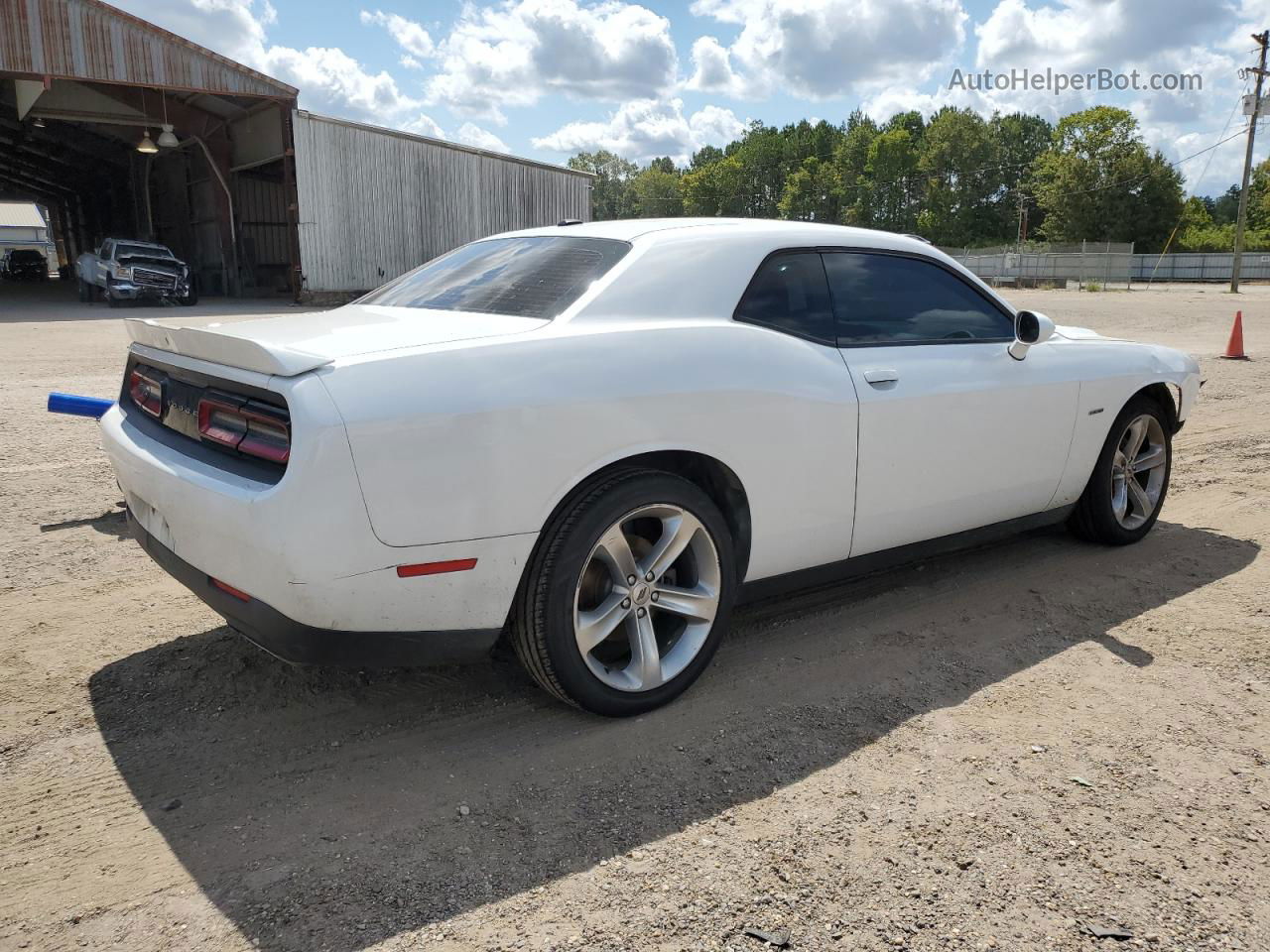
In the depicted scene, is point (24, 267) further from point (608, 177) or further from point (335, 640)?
point (608, 177)

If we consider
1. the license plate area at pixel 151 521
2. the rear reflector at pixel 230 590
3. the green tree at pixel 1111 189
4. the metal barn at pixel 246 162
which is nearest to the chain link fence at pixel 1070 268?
the green tree at pixel 1111 189

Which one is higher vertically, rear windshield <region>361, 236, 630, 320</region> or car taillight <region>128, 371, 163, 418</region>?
rear windshield <region>361, 236, 630, 320</region>

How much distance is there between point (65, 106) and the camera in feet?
83.3

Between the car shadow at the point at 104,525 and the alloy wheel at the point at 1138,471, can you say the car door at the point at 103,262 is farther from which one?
the alloy wheel at the point at 1138,471

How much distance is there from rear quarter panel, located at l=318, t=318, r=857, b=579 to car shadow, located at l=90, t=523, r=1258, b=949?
49cm

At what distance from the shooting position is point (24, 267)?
43750 mm

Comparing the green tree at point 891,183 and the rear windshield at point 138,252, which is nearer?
the rear windshield at point 138,252

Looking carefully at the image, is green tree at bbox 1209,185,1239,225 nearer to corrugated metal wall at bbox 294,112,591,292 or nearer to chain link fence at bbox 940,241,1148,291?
chain link fence at bbox 940,241,1148,291

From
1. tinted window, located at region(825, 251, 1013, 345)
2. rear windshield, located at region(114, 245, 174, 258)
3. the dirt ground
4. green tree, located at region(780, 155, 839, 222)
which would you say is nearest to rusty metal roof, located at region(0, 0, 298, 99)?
rear windshield, located at region(114, 245, 174, 258)

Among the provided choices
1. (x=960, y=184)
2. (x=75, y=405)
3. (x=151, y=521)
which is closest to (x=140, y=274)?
(x=75, y=405)

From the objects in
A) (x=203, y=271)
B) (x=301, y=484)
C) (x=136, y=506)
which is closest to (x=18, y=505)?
(x=136, y=506)

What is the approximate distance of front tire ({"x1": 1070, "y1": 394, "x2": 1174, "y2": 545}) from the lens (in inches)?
179

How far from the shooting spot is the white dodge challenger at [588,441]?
2.44 metres

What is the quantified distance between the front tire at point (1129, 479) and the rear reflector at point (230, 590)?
3800 mm
